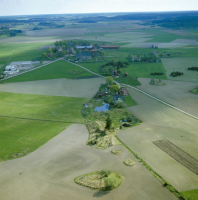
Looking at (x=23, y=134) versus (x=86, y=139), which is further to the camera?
(x=23, y=134)

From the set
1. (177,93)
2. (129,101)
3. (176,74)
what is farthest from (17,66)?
(177,93)

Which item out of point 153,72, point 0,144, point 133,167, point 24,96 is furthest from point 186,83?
point 0,144

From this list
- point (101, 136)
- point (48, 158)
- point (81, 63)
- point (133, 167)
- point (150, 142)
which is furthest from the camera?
point (81, 63)

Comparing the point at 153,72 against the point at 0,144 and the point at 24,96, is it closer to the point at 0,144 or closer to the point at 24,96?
the point at 24,96

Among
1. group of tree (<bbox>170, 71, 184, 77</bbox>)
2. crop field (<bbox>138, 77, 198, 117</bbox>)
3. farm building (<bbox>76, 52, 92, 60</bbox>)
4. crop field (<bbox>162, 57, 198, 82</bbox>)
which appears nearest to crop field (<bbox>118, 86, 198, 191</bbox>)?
crop field (<bbox>138, 77, 198, 117</bbox>)

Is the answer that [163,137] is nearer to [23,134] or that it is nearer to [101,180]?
[101,180]

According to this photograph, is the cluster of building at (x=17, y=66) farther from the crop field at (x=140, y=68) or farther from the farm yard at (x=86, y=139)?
the crop field at (x=140, y=68)

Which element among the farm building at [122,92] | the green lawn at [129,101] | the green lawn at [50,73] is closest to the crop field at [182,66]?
the farm building at [122,92]
